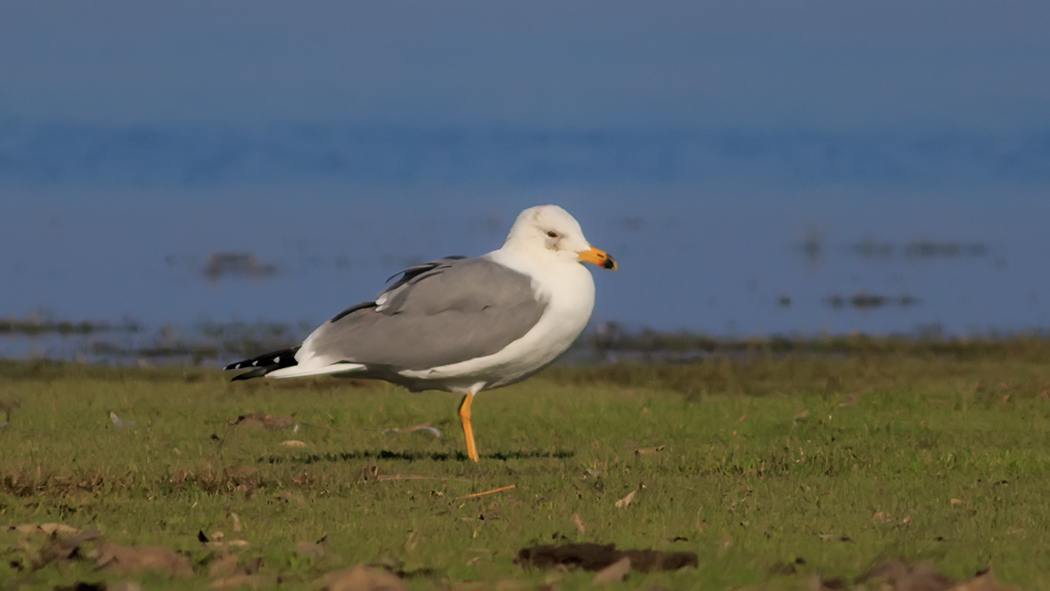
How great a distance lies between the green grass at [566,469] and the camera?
662 centimetres

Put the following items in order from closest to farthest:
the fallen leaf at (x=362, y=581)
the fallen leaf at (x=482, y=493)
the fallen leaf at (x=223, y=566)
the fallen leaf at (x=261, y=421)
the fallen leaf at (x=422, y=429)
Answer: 1. the fallen leaf at (x=362, y=581)
2. the fallen leaf at (x=223, y=566)
3. the fallen leaf at (x=482, y=493)
4. the fallen leaf at (x=422, y=429)
5. the fallen leaf at (x=261, y=421)

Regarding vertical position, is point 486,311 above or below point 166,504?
above

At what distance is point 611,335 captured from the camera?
70.3 ft

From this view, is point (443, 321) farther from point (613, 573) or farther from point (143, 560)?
point (613, 573)

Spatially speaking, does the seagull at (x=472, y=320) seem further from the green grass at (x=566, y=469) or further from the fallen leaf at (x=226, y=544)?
the fallen leaf at (x=226, y=544)

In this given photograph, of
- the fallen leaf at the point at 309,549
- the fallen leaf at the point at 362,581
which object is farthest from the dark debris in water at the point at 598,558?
the fallen leaf at the point at 309,549

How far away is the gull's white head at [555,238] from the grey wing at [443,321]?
13.8 inches

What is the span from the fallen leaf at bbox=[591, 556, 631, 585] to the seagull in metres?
4.49

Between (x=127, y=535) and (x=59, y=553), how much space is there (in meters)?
0.88

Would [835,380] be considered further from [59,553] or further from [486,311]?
[59,553]

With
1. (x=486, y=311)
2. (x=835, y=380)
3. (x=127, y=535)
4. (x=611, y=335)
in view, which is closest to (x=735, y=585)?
(x=127, y=535)

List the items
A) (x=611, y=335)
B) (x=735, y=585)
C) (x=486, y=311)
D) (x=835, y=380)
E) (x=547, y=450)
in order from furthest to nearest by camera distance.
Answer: (x=611, y=335)
(x=835, y=380)
(x=547, y=450)
(x=486, y=311)
(x=735, y=585)

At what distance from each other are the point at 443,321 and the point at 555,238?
1.10 m

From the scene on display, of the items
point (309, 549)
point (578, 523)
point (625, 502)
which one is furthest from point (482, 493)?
point (309, 549)
